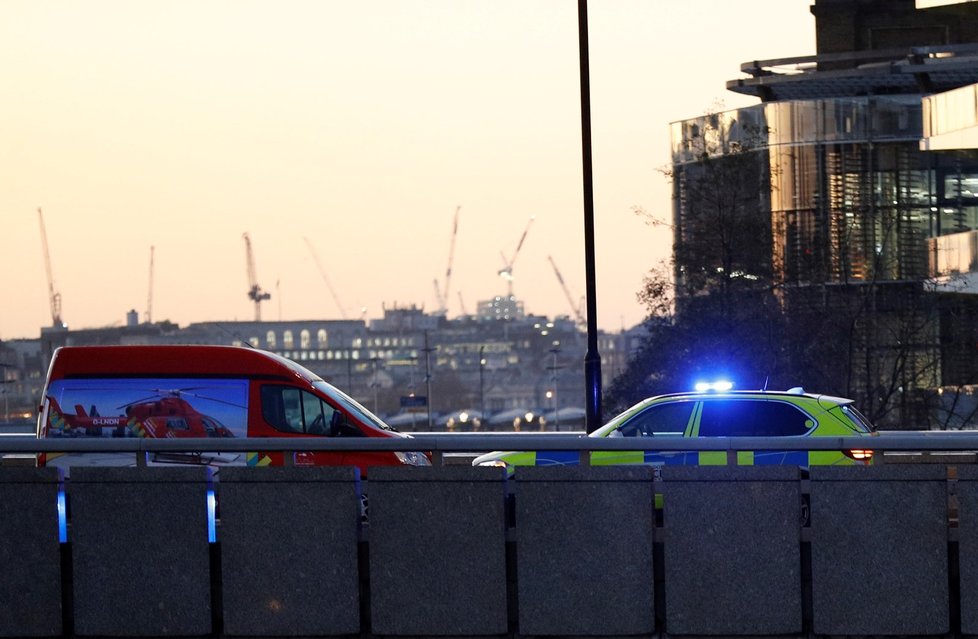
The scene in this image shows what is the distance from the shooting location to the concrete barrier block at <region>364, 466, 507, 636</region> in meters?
10.4

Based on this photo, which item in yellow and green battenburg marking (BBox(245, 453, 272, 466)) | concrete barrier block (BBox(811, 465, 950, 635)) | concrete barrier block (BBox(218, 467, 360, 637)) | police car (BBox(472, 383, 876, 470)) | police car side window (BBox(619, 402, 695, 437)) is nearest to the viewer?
concrete barrier block (BBox(811, 465, 950, 635))

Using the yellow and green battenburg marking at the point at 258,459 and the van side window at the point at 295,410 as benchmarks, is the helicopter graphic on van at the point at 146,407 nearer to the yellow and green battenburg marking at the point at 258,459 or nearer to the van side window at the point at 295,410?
the van side window at the point at 295,410

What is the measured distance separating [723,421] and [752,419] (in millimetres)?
343

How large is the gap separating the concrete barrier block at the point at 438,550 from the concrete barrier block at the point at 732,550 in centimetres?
115

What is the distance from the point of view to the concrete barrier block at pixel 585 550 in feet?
33.8

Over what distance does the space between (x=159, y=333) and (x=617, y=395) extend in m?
92.3

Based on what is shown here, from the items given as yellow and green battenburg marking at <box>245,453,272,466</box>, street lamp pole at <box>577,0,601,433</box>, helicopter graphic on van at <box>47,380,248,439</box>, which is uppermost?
street lamp pole at <box>577,0,601,433</box>

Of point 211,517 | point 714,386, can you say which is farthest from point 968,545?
point 714,386

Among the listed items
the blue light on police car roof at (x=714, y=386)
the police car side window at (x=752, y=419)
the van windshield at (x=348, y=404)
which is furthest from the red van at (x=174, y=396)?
the police car side window at (x=752, y=419)

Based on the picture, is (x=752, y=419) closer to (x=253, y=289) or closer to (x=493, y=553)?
(x=493, y=553)

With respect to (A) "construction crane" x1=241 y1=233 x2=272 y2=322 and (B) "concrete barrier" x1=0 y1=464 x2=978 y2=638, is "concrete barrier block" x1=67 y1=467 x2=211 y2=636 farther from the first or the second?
(A) "construction crane" x1=241 y1=233 x2=272 y2=322

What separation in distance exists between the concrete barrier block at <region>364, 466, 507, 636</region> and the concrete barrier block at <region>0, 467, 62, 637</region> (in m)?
2.21

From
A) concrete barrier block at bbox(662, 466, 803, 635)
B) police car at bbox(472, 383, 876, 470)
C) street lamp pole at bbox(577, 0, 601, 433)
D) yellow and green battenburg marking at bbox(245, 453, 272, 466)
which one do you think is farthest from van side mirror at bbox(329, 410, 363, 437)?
concrete barrier block at bbox(662, 466, 803, 635)

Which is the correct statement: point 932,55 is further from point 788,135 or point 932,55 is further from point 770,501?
point 770,501
